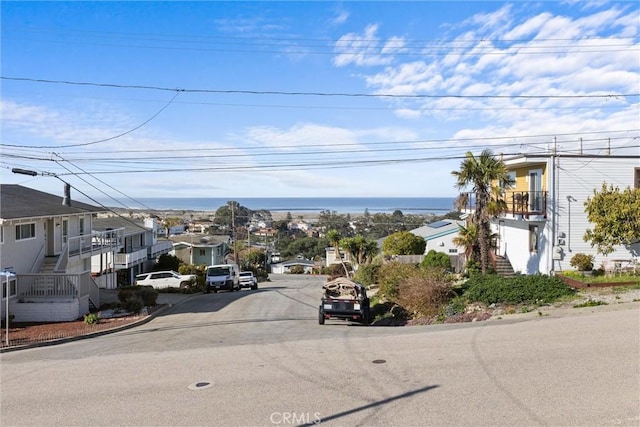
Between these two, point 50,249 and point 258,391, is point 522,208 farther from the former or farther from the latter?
point 50,249

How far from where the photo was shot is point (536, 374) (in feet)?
28.4

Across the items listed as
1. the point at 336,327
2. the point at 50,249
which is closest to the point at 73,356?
the point at 336,327

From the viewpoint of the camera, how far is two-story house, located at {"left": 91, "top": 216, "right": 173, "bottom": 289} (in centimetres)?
3588

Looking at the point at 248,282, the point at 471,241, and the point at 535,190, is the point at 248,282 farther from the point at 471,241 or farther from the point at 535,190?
the point at 535,190

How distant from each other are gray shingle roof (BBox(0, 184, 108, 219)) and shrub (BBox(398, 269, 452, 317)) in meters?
15.9

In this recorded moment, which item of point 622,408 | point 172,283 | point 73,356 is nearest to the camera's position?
point 622,408

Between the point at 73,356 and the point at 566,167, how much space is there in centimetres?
2172

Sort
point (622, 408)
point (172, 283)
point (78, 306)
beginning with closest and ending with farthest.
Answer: point (622, 408)
point (78, 306)
point (172, 283)

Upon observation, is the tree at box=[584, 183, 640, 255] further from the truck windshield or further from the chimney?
the chimney

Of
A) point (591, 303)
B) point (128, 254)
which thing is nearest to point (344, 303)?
point (591, 303)

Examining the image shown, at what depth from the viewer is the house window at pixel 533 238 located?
81.9 ft

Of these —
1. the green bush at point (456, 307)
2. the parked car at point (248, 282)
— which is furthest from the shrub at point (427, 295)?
the parked car at point (248, 282)

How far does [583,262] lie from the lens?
22.3 meters

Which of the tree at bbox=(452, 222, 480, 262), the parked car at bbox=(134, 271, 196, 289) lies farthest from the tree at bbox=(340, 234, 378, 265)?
the tree at bbox=(452, 222, 480, 262)
